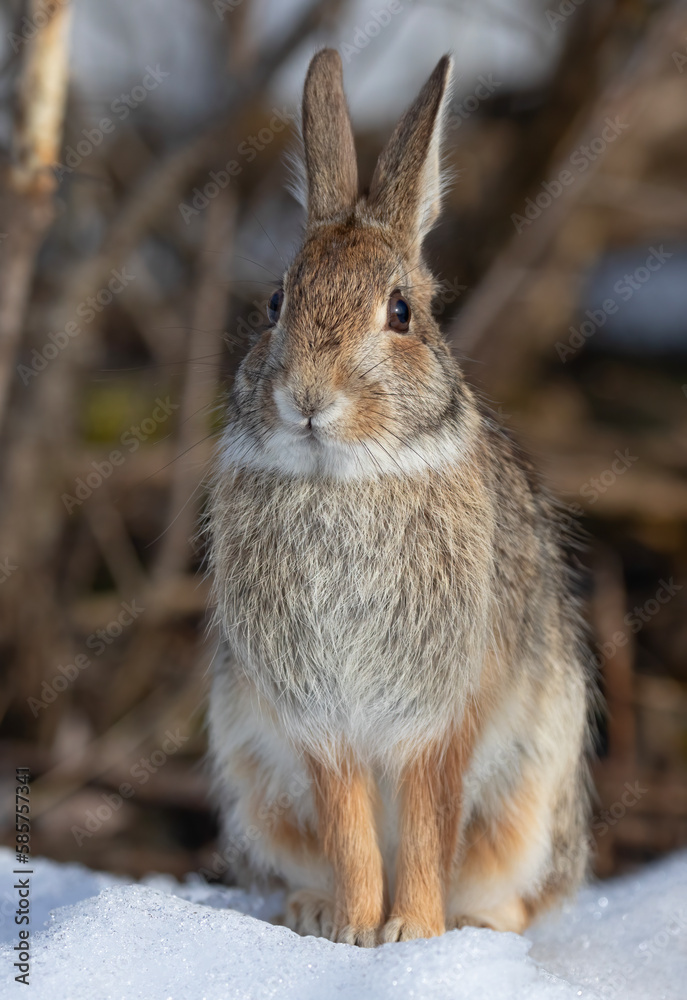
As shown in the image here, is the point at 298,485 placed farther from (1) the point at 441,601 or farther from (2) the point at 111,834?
(2) the point at 111,834

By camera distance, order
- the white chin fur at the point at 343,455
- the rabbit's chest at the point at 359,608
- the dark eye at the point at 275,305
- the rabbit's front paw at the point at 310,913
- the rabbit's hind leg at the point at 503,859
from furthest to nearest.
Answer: the rabbit's hind leg at the point at 503,859 → the rabbit's front paw at the point at 310,913 → the dark eye at the point at 275,305 → the rabbit's chest at the point at 359,608 → the white chin fur at the point at 343,455

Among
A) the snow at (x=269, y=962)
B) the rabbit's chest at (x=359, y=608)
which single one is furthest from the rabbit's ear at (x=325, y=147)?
the snow at (x=269, y=962)

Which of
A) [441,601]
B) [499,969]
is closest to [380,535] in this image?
Answer: [441,601]

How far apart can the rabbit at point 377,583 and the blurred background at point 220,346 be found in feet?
5.14

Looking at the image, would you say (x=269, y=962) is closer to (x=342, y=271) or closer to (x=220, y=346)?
(x=342, y=271)

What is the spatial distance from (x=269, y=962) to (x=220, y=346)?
3.63 m

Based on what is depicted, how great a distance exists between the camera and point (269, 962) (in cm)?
231

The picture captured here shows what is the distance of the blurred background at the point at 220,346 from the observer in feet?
16.4

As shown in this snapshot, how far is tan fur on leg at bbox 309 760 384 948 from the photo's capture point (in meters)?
2.69

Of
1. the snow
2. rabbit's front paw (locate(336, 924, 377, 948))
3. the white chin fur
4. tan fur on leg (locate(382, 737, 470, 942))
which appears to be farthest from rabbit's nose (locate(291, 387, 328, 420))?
rabbit's front paw (locate(336, 924, 377, 948))

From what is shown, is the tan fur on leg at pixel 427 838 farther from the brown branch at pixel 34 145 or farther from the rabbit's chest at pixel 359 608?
the brown branch at pixel 34 145

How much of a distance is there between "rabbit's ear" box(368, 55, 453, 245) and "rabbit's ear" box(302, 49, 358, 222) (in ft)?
0.33

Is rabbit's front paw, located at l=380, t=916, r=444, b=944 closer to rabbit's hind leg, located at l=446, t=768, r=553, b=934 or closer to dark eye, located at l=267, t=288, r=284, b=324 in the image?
rabbit's hind leg, located at l=446, t=768, r=553, b=934

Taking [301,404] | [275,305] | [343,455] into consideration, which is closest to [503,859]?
[343,455]
